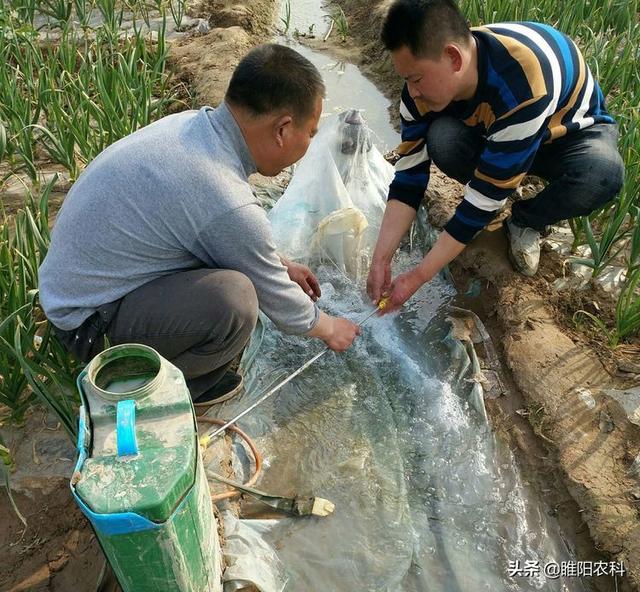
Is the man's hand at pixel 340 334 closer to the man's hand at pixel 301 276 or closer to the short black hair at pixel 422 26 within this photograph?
the man's hand at pixel 301 276

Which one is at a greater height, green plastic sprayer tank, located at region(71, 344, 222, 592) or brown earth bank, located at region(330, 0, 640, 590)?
green plastic sprayer tank, located at region(71, 344, 222, 592)

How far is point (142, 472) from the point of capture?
3.60 feet

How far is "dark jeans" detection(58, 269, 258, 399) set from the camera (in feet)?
5.42

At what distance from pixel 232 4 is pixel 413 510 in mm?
4625

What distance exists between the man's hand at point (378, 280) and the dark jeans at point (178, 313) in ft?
2.02

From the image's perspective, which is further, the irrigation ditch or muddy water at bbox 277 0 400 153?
muddy water at bbox 277 0 400 153

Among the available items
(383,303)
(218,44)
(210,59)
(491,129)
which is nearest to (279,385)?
(383,303)

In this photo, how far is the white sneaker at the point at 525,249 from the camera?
7.84 ft

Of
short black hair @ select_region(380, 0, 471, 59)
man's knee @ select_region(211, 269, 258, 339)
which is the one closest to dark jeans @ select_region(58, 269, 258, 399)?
man's knee @ select_region(211, 269, 258, 339)

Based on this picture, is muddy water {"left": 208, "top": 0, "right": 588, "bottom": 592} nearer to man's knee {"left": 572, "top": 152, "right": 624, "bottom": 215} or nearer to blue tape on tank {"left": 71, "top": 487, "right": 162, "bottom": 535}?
blue tape on tank {"left": 71, "top": 487, "right": 162, "bottom": 535}

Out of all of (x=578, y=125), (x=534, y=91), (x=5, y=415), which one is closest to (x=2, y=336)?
(x=5, y=415)

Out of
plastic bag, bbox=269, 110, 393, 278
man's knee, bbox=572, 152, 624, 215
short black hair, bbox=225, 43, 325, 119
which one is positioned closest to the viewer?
short black hair, bbox=225, 43, 325, 119

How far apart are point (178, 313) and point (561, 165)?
155 centimetres

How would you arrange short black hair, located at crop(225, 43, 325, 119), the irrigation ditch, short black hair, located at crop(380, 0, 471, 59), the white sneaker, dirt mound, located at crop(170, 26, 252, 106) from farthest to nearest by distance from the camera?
dirt mound, located at crop(170, 26, 252, 106) < the white sneaker < short black hair, located at crop(380, 0, 471, 59) < the irrigation ditch < short black hair, located at crop(225, 43, 325, 119)
